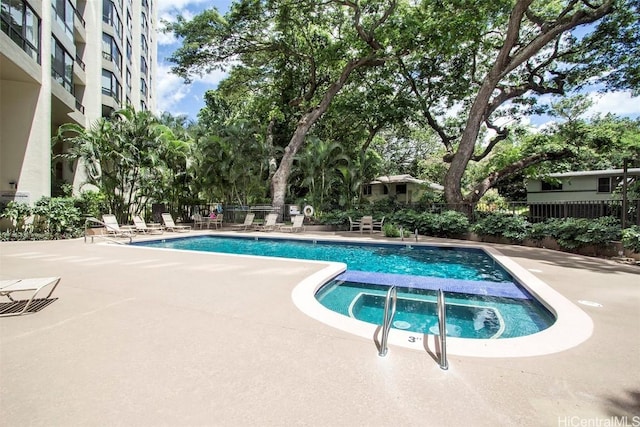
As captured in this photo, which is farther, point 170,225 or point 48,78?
point 170,225

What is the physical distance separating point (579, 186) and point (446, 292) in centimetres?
1888

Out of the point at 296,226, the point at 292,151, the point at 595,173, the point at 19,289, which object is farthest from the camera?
the point at 292,151

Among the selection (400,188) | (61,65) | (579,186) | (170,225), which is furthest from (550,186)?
(61,65)

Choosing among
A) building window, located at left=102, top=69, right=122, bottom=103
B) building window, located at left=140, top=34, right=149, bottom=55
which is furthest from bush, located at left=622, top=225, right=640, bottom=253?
building window, located at left=140, top=34, right=149, bottom=55

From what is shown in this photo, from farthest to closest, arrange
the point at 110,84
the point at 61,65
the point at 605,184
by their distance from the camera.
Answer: the point at 110,84 < the point at 605,184 < the point at 61,65

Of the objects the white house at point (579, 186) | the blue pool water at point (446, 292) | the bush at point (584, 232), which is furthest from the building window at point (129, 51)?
the white house at point (579, 186)

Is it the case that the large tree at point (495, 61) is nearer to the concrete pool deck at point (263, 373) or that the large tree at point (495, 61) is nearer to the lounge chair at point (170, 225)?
the concrete pool deck at point (263, 373)

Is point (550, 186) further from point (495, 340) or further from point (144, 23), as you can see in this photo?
point (144, 23)

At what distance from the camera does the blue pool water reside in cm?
443

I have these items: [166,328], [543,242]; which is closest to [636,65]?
[543,242]

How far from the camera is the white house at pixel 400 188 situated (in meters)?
24.6

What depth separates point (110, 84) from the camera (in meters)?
21.7

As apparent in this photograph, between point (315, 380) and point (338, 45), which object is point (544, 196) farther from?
point (315, 380)

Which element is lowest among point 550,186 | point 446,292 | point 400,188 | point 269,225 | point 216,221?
point 446,292
